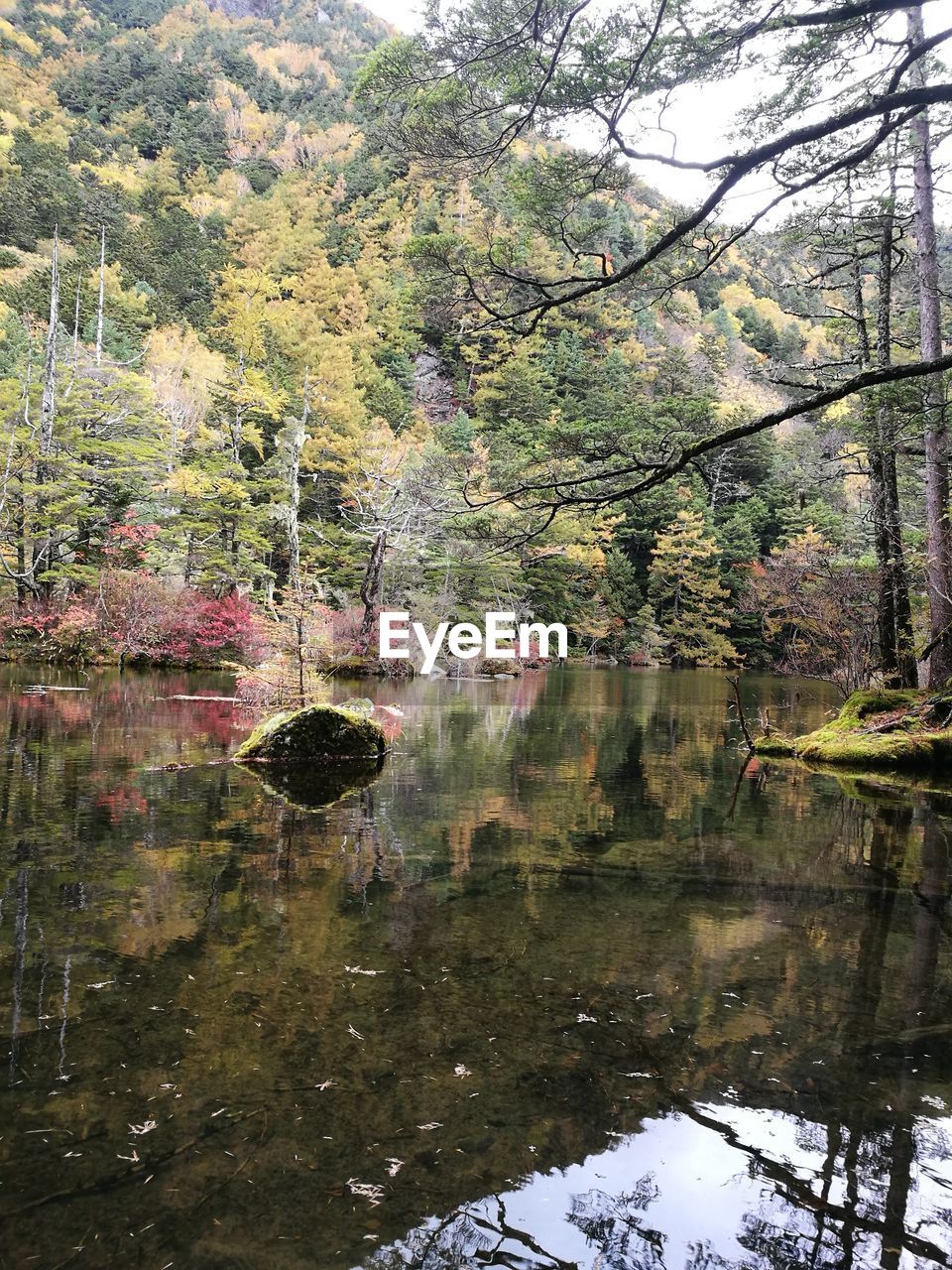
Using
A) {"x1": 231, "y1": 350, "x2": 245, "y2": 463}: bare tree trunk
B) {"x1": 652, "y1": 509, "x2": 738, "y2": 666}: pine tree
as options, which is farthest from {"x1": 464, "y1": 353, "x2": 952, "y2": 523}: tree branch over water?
{"x1": 652, "y1": 509, "x2": 738, "y2": 666}: pine tree

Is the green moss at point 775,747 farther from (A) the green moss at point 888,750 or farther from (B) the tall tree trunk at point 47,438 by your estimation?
(B) the tall tree trunk at point 47,438

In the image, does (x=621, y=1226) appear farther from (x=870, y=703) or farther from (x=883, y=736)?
(x=870, y=703)

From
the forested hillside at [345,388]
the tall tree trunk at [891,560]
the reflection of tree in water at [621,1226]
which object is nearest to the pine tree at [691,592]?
the forested hillside at [345,388]

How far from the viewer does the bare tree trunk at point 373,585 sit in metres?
21.4

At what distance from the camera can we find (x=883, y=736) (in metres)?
9.14

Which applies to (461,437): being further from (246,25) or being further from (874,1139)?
(246,25)

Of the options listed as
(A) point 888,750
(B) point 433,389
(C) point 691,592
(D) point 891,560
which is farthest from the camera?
(B) point 433,389

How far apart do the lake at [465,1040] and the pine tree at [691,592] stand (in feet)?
91.8

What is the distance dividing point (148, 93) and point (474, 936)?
234 ft

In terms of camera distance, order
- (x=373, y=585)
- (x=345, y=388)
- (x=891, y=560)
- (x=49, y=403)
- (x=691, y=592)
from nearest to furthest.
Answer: (x=891, y=560) → (x=49, y=403) → (x=373, y=585) → (x=345, y=388) → (x=691, y=592)

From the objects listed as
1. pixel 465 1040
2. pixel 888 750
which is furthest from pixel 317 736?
pixel 888 750

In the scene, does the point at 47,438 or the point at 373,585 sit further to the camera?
the point at 373,585

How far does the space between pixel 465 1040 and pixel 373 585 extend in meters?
19.6

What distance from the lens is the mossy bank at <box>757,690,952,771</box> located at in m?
8.87
